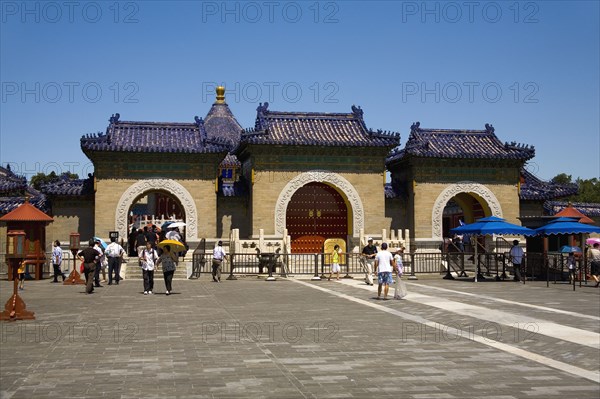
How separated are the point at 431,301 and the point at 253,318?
5327 mm

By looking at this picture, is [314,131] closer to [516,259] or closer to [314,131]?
[314,131]

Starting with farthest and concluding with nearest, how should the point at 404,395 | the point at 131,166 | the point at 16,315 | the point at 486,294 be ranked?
the point at 131,166 → the point at 486,294 → the point at 16,315 → the point at 404,395

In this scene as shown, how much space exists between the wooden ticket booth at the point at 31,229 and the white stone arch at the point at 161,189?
5217mm

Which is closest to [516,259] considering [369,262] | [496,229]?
[496,229]

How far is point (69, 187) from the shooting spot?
31.3 meters

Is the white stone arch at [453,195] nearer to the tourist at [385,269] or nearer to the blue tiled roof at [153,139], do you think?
the blue tiled roof at [153,139]

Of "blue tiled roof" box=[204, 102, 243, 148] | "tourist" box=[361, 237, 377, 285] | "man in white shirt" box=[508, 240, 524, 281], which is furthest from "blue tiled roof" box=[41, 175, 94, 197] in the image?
"blue tiled roof" box=[204, 102, 243, 148]

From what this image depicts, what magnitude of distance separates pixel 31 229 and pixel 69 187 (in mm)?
5978

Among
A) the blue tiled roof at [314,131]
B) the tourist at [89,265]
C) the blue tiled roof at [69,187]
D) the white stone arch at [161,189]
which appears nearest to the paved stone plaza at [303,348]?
the tourist at [89,265]

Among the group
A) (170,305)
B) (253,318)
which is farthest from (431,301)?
(170,305)

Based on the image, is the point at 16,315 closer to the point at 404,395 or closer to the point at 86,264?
the point at 86,264

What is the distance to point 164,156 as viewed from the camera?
31.5 meters

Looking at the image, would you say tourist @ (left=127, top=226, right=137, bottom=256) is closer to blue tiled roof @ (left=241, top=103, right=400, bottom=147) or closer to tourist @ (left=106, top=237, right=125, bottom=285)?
blue tiled roof @ (left=241, top=103, right=400, bottom=147)

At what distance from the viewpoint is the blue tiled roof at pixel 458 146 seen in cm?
3394
